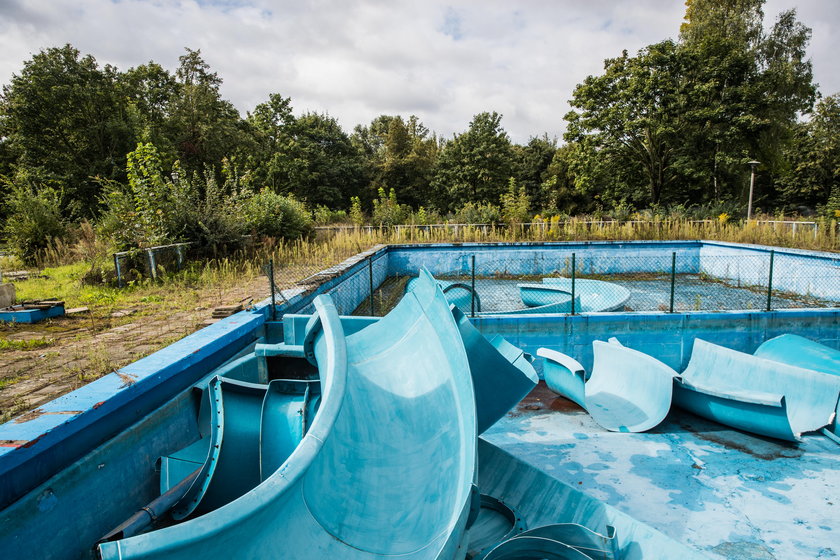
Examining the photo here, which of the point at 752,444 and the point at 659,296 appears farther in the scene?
the point at 659,296

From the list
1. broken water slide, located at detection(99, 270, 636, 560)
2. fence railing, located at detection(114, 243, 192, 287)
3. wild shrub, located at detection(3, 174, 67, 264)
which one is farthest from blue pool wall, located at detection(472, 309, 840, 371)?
wild shrub, located at detection(3, 174, 67, 264)

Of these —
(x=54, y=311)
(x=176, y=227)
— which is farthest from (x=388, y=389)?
(x=176, y=227)

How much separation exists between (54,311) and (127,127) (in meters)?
18.5

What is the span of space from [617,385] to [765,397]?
159 cm

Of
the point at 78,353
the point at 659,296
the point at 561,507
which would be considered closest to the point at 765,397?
the point at 561,507

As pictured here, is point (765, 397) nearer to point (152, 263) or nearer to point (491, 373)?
point (491, 373)

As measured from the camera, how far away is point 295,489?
6.28ft

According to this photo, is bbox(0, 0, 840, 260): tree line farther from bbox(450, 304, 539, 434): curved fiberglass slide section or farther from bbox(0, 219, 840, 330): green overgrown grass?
bbox(450, 304, 539, 434): curved fiberglass slide section

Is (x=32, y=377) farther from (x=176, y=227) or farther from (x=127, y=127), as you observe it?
(x=127, y=127)

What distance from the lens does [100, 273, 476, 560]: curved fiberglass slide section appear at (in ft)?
5.68

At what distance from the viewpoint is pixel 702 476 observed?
13.8ft

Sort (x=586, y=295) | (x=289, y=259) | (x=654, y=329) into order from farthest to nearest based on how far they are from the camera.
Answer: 1. (x=289, y=259)
2. (x=586, y=295)
3. (x=654, y=329)

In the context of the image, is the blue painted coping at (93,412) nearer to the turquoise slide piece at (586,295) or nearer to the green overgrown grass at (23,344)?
A: the green overgrown grass at (23,344)

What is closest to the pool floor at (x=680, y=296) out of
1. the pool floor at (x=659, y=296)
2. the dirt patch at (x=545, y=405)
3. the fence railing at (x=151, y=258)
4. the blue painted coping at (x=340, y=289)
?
the pool floor at (x=659, y=296)
